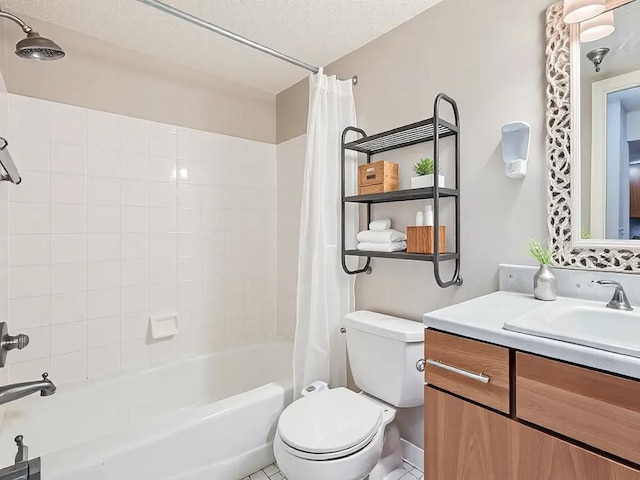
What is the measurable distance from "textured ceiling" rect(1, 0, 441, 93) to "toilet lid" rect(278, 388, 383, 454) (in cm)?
184

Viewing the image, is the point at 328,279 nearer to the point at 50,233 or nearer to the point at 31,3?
the point at 50,233

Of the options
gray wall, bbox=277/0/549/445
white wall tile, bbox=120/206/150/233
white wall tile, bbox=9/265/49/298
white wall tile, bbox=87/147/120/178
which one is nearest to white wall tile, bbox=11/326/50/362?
white wall tile, bbox=9/265/49/298

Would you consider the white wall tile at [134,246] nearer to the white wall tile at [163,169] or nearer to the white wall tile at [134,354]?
the white wall tile at [163,169]

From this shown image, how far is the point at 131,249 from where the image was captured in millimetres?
2090

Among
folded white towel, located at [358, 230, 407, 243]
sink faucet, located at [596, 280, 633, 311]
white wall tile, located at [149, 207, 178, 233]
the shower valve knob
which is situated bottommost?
the shower valve knob

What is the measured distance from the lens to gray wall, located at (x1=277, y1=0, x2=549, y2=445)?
53.7 inches

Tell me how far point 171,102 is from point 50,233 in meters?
1.05

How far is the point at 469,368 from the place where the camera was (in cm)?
96

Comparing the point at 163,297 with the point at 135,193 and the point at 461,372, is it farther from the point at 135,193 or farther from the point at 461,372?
the point at 461,372

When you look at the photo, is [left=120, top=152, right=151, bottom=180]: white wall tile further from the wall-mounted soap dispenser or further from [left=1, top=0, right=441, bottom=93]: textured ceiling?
the wall-mounted soap dispenser

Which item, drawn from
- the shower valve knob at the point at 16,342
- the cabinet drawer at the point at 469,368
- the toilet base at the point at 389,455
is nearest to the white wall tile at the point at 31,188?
the shower valve knob at the point at 16,342

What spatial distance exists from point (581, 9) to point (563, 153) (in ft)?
Result: 1.59

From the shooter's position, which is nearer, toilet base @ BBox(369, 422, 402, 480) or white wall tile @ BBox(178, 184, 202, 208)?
toilet base @ BBox(369, 422, 402, 480)

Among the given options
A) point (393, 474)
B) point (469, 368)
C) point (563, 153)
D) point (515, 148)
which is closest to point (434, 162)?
point (515, 148)
